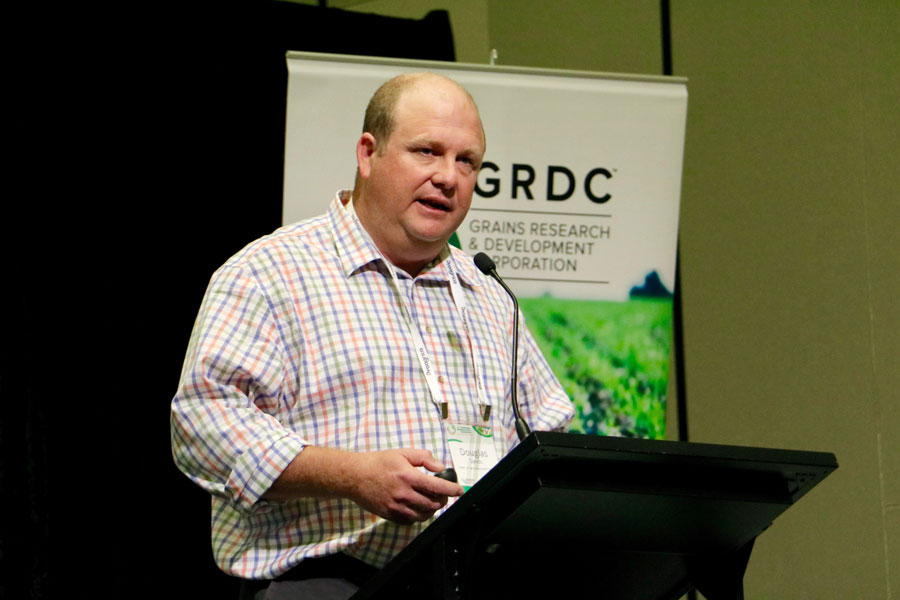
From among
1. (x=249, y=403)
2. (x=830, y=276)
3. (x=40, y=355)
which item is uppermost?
(x=830, y=276)

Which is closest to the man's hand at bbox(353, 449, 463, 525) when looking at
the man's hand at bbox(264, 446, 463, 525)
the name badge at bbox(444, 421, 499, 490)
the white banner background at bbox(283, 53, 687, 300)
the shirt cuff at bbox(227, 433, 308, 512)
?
the man's hand at bbox(264, 446, 463, 525)

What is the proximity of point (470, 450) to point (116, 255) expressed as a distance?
78.0 inches

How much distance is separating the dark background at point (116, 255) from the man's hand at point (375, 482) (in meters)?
1.88

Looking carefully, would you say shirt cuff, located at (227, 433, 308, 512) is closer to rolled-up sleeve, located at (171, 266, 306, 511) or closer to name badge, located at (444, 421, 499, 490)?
rolled-up sleeve, located at (171, 266, 306, 511)

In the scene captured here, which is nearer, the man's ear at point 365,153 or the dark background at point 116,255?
the man's ear at point 365,153

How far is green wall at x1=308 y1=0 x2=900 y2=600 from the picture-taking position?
162 inches

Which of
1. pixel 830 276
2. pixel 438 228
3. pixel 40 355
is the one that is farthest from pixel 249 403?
pixel 830 276

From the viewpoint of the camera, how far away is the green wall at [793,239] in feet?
13.5

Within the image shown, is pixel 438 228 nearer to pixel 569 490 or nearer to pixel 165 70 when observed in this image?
pixel 569 490

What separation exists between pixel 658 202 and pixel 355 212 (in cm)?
154

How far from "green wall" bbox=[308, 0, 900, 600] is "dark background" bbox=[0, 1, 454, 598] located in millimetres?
1644

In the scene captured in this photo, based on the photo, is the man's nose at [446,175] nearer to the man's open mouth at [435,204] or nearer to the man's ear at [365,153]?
the man's open mouth at [435,204]

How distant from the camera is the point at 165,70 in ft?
11.7

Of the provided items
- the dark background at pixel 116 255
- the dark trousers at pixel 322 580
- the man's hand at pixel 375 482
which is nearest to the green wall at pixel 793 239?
the dark background at pixel 116 255
